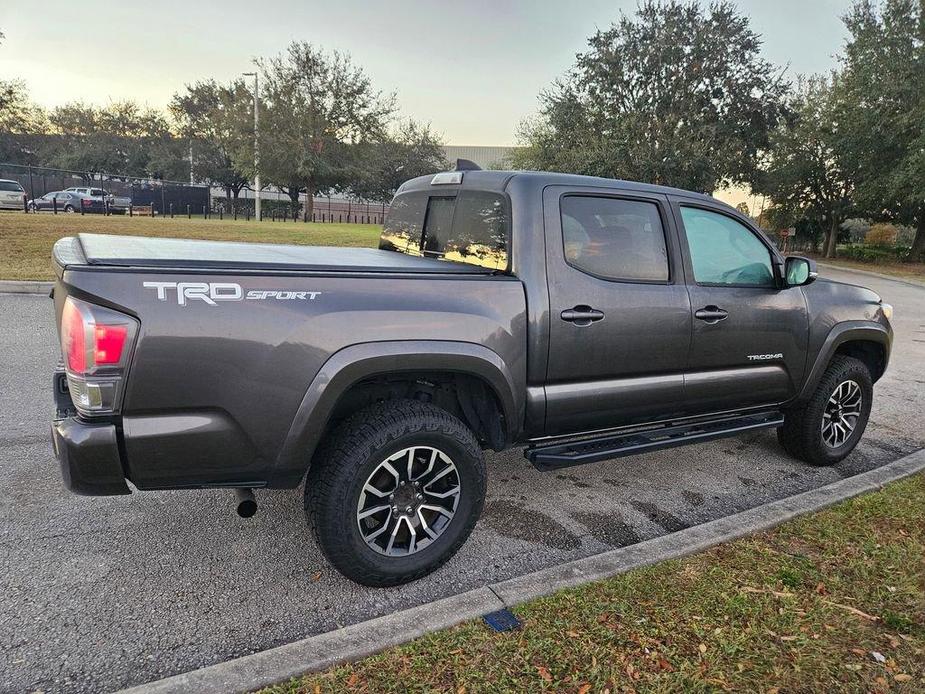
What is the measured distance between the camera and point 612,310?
3229mm

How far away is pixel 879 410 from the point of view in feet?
19.6

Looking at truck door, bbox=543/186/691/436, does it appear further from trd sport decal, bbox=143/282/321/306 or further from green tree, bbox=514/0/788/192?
green tree, bbox=514/0/788/192

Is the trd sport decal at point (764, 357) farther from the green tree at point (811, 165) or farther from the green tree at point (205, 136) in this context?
the green tree at point (205, 136)

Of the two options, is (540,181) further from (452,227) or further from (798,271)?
(798,271)

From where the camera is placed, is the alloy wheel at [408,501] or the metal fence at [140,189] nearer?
the alloy wheel at [408,501]

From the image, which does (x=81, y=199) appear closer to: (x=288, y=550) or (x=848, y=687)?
(x=288, y=550)

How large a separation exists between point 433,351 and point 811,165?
33.6m

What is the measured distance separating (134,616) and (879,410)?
21.0 feet

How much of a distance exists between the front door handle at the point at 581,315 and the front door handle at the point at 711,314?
2.40 ft

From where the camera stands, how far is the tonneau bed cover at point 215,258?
2.35 metres

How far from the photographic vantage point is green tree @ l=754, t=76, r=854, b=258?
94.7ft

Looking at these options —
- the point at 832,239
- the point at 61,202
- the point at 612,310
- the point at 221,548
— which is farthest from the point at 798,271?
the point at 61,202

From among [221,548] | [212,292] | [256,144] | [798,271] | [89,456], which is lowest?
[221,548]

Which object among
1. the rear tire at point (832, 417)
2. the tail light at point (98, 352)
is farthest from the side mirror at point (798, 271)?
the tail light at point (98, 352)
